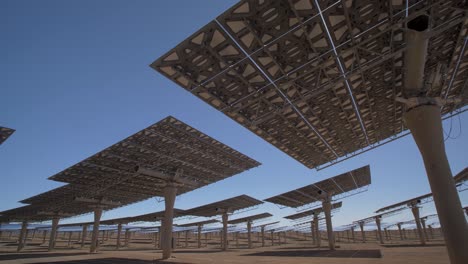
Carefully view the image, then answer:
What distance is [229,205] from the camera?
48375mm

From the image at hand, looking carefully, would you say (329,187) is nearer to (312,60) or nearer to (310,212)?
(310,212)

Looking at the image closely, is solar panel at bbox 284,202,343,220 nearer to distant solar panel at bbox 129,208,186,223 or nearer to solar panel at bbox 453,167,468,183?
solar panel at bbox 453,167,468,183

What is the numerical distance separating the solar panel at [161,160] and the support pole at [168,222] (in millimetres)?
1965

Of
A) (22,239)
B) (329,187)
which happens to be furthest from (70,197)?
(329,187)

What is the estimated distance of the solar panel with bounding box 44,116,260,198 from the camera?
2481 centimetres

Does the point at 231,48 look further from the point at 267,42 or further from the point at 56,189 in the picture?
the point at 56,189

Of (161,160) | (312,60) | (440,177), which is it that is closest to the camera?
(440,177)

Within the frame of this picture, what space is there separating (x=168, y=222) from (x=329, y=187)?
22778 millimetres

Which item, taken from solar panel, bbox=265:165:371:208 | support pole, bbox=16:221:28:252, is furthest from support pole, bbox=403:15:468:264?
support pole, bbox=16:221:28:252

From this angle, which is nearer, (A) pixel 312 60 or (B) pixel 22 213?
(A) pixel 312 60

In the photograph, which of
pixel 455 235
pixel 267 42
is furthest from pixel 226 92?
pixel 455 235

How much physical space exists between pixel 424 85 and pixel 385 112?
8698mm

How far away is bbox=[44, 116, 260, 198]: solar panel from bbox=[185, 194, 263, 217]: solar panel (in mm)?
10601

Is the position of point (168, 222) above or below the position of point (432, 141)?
below
